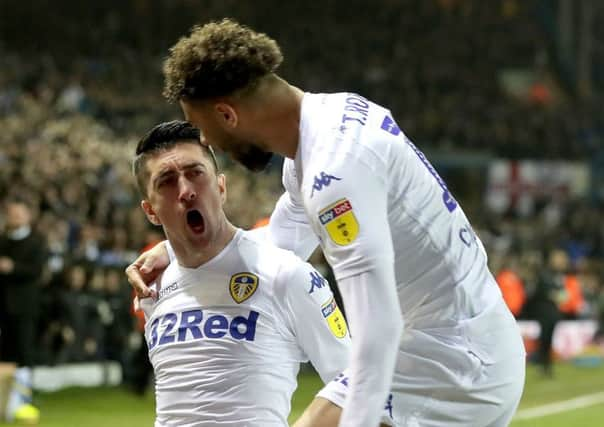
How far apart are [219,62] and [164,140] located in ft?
3.06

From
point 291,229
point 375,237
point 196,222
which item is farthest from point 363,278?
point 291,229

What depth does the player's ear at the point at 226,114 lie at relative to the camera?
9.64 feet

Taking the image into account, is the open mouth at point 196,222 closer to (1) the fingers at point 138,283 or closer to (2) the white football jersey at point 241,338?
(2) the white football jersey at point 241,338

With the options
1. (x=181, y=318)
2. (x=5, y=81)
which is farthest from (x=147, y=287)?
(x=5, y=81)

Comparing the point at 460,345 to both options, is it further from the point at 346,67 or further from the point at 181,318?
the point at 346,67

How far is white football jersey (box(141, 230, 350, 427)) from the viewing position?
3.68 meters

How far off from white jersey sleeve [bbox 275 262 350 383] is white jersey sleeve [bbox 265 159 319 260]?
0.22 m

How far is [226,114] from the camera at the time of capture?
295cm

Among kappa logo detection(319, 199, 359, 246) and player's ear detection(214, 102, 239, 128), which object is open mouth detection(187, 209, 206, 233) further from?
kappa logo detection(319, 199, 359, 246)

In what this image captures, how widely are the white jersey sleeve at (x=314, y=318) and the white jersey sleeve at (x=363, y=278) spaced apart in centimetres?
89

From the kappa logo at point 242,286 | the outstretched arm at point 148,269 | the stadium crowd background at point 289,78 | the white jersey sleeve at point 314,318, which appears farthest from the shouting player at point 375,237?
the stadium crowd background at point 289,78

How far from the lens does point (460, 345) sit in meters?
3.13

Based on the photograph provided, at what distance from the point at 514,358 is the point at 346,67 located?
2745 cm

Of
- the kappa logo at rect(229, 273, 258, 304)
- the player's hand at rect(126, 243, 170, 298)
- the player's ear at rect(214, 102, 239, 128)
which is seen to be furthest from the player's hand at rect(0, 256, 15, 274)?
the player's ear at rect(214, 102, 239, 128)
